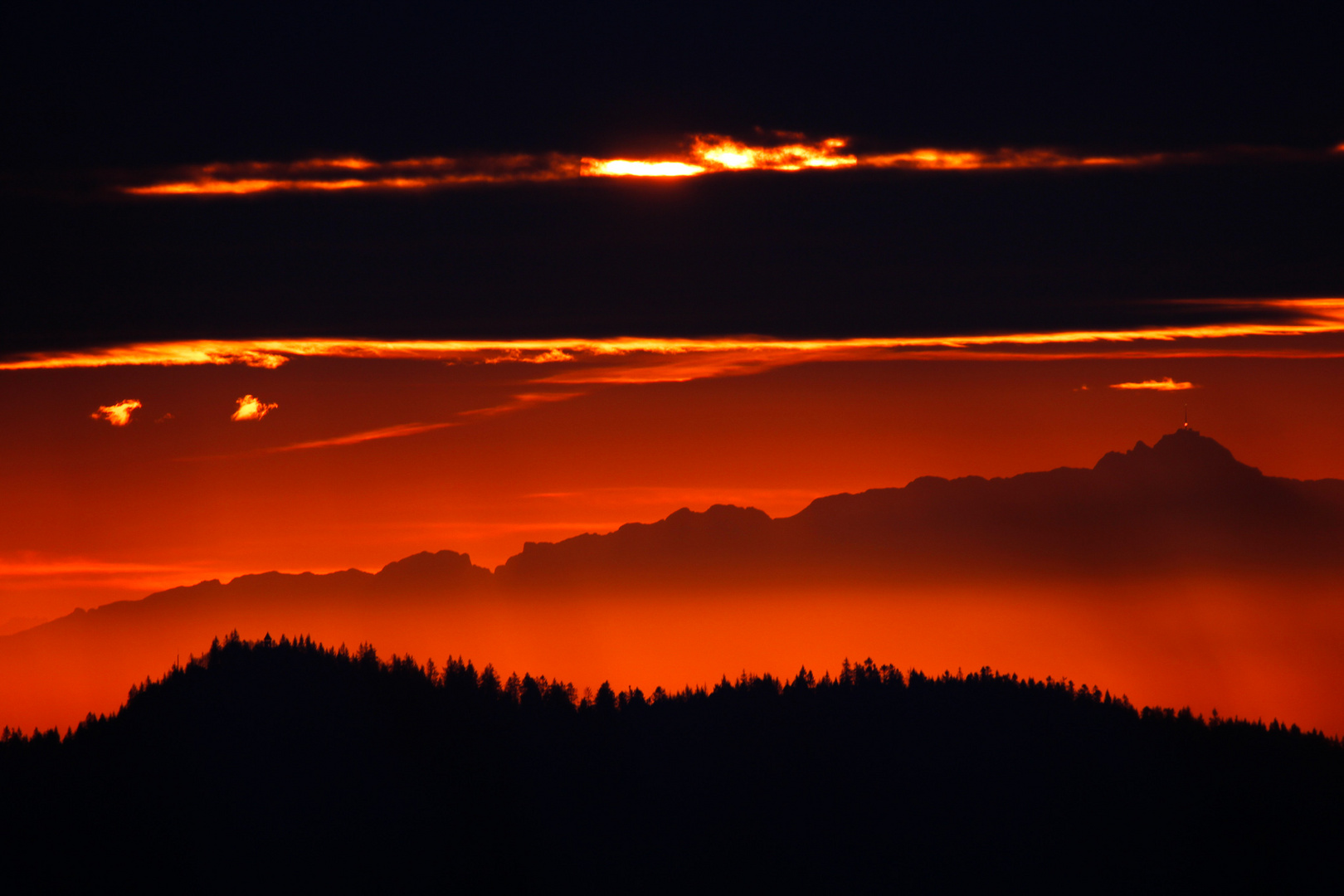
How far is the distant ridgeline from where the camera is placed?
73.8m

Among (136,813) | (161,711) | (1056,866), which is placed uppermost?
(161,711)

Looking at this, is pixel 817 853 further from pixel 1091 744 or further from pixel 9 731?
pixel 9 731

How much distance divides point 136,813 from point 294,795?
9108 mm

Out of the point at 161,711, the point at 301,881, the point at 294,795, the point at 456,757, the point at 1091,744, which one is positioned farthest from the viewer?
the point at 1091,744

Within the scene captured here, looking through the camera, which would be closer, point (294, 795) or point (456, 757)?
point (294, 795)

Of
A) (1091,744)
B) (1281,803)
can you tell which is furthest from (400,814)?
(1281,803)

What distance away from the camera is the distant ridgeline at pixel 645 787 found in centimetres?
7375

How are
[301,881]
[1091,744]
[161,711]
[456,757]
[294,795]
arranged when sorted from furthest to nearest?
[1091,744]
[456,757]
[161,711]
[294,795]
[301,881]

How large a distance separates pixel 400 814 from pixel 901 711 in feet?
130

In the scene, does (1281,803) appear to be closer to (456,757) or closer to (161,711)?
(456,757)

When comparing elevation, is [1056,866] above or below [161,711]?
below

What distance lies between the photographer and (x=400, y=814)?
77.8m

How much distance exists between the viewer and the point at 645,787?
3538 inches

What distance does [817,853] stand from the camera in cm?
8450
